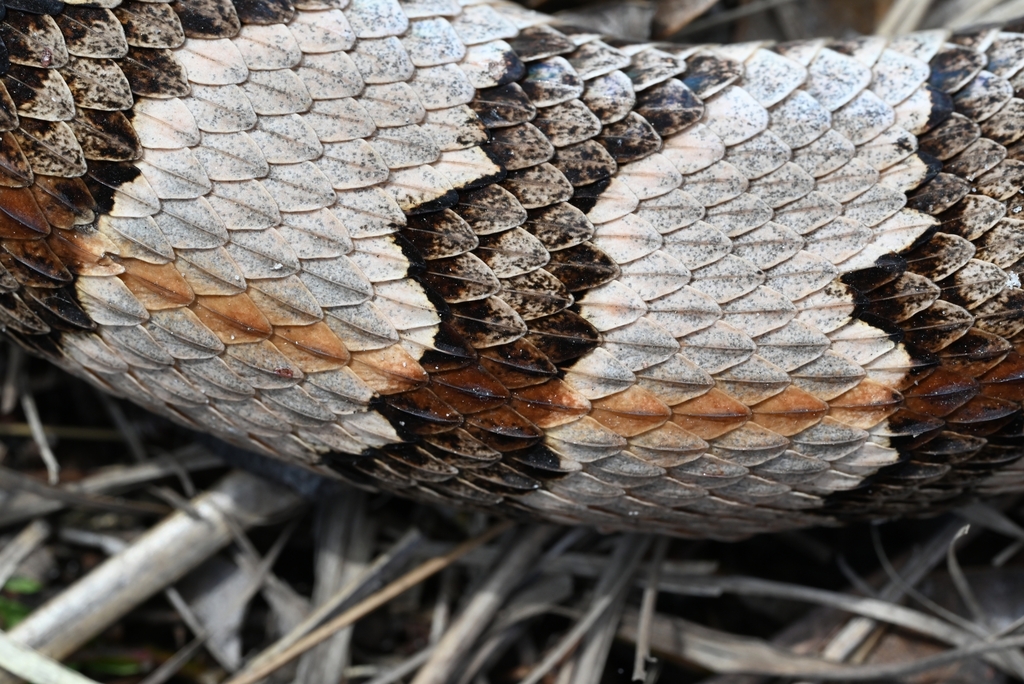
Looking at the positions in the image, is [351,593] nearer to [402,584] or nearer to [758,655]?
[402,584]

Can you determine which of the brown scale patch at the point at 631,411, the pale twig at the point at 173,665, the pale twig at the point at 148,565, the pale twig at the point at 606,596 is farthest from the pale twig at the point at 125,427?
the brown scale patch at the point at 631,411

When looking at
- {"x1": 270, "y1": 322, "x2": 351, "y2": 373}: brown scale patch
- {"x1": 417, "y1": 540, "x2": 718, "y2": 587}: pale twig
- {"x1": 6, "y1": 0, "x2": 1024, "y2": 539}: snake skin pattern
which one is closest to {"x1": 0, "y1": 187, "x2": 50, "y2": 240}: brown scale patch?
{"x1": 6, "y1": 0, "x2": 1024, "y2": 539}: snake skin pattern

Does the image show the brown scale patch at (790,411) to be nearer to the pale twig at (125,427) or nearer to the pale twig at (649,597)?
the pale twig at (649,597)

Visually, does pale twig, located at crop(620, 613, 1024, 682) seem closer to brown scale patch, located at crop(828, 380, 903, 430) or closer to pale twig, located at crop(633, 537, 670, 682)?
pale twig, located at crop(633, 537, 670, 682)

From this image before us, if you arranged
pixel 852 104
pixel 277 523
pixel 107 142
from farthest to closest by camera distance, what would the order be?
pixel 277 523 → pixel 852 104 → pixel 107 142

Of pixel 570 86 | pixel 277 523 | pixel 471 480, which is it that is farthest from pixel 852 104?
pixel 277 523

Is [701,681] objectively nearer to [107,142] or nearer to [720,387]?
[720,387]
